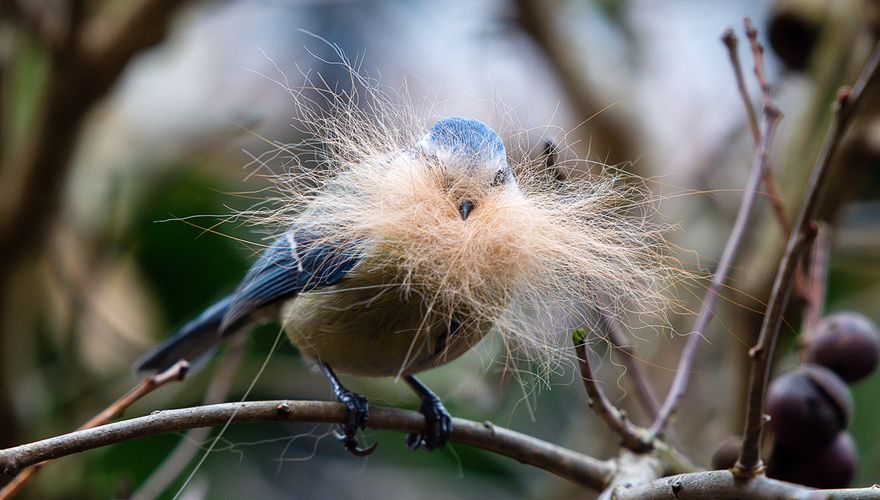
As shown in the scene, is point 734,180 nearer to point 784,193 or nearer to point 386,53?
point 784,193

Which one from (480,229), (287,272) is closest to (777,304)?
(480,229)

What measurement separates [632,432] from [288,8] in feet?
9.58

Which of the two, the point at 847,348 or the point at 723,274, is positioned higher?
the point at 723,274

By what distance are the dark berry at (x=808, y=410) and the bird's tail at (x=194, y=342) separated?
121cm

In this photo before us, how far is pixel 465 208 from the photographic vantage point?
1.13 metres

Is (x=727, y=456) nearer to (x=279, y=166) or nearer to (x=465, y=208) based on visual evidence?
(x=465, y=208)

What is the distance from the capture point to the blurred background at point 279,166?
2051mm

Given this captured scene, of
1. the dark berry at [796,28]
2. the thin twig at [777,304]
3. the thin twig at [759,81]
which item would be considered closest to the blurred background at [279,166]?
the dark berry at [796,28]

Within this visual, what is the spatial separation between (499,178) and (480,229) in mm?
130

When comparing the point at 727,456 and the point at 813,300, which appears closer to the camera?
the point at 727,456

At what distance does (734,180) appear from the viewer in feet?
8.97

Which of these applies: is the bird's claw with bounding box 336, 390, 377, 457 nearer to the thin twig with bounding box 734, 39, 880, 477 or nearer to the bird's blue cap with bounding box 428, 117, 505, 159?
the bird's blue cap with bounding box 428, 117, 505, 159

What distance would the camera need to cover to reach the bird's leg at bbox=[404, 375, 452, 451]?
148 centimetres

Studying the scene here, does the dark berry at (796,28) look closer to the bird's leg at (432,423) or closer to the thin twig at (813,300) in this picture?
the thin twig at (813,300)
